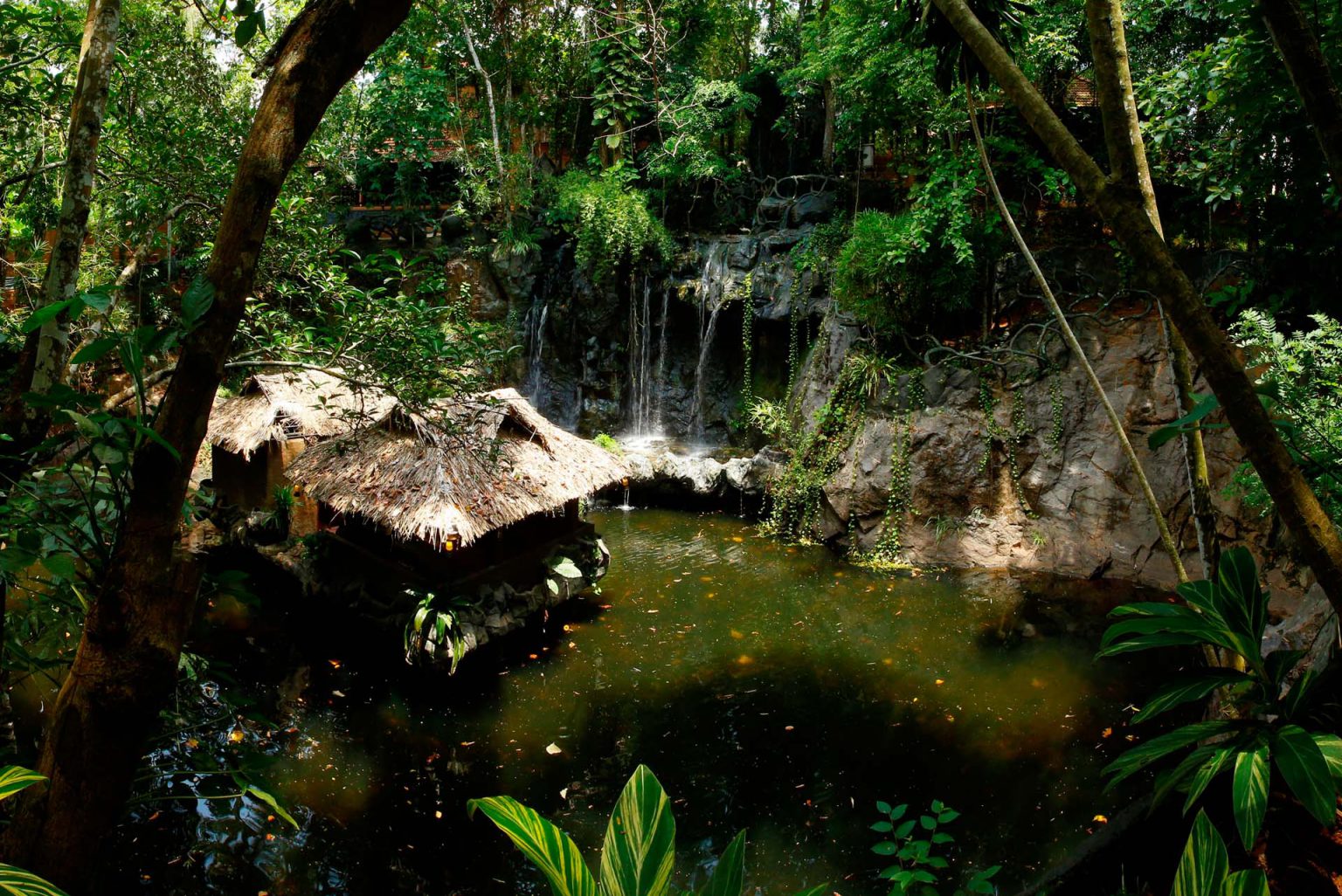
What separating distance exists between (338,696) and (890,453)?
6083mm

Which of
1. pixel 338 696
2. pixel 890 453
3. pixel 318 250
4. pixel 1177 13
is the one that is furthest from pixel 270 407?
pixel 1177 13

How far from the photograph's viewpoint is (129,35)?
5.02 meters

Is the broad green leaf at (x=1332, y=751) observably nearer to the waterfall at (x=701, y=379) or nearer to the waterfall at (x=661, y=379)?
the waterfall at (x=701, y=379)

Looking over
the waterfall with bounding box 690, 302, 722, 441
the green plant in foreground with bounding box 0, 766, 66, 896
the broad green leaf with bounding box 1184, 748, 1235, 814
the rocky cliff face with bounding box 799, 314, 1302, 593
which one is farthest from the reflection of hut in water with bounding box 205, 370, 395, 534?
the broad green leaf with bounding box 1184, 748, 1235, 814

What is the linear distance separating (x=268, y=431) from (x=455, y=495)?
2938 millimetres

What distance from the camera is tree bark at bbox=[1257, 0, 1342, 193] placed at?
4.30ft

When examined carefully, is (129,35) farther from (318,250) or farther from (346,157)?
(346,157)

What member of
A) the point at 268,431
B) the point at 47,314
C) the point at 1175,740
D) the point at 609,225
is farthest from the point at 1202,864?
the point at 609,225

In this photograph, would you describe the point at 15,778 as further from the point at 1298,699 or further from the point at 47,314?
the point at 1298,699

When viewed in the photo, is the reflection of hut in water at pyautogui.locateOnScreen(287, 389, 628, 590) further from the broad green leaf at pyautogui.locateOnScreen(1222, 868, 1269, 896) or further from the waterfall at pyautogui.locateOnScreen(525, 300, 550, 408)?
the waterfall at pyautogui.locateOnScreen(525, 300, 550, 408)

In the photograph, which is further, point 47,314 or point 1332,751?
point 1332,751

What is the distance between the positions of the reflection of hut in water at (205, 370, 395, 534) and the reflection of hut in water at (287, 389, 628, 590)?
28.5 inches

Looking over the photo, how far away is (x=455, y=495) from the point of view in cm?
593

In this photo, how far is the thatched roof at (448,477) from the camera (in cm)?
582
